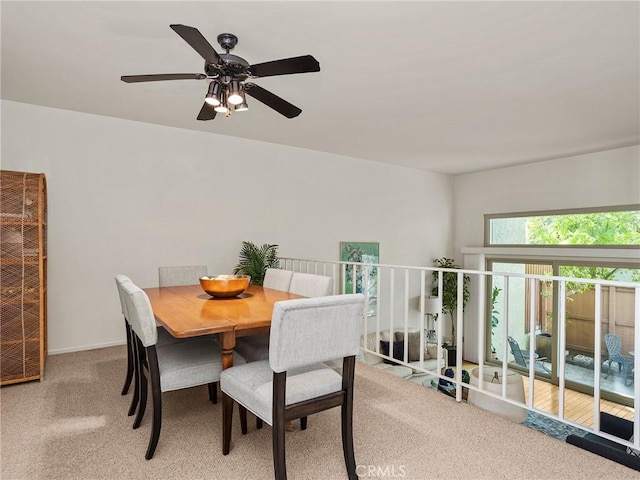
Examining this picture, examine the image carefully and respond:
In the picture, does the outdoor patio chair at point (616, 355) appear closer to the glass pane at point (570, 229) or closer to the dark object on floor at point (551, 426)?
the dark object on floor at point (551, 426)

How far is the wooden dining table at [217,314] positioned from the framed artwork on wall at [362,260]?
289cm

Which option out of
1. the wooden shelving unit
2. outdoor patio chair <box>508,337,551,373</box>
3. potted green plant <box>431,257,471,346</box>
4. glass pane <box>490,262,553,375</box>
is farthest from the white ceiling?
outdoor patio chair <box>508,337,551,373</box>

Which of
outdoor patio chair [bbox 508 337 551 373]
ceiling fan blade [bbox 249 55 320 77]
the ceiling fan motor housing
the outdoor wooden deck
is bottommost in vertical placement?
the outdoor wooden deck

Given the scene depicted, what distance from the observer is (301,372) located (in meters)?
1.88

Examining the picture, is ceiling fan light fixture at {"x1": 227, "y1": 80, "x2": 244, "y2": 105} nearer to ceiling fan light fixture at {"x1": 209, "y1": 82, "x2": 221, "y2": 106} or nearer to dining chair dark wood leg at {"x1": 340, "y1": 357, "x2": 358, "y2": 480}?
ceiling fan light fixture at {"x1": 209, "y1": 82, "x2": 221, "y2": 106}

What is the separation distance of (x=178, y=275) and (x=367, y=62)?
7.88 feet

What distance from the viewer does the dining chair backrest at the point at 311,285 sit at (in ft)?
8.82

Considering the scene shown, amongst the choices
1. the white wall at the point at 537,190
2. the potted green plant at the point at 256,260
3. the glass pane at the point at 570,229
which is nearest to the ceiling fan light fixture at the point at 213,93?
the potted green plant at the point at 256,260

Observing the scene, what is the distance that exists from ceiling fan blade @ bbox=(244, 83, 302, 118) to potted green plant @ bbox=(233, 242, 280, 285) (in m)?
2.22

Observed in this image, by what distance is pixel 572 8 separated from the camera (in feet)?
6.59

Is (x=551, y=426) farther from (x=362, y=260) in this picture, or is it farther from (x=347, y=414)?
(x=347, y=414)

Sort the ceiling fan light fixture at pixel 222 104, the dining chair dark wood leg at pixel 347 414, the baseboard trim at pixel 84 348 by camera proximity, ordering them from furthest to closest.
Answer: the baseboard trim at pixel 84 348, the ceiling fan light fixture at pixel 222 104, the dining chair dark wood leg at pixel 347 414

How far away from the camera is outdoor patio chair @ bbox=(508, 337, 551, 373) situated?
5.90m

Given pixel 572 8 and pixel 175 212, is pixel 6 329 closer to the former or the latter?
pixel 175 212
